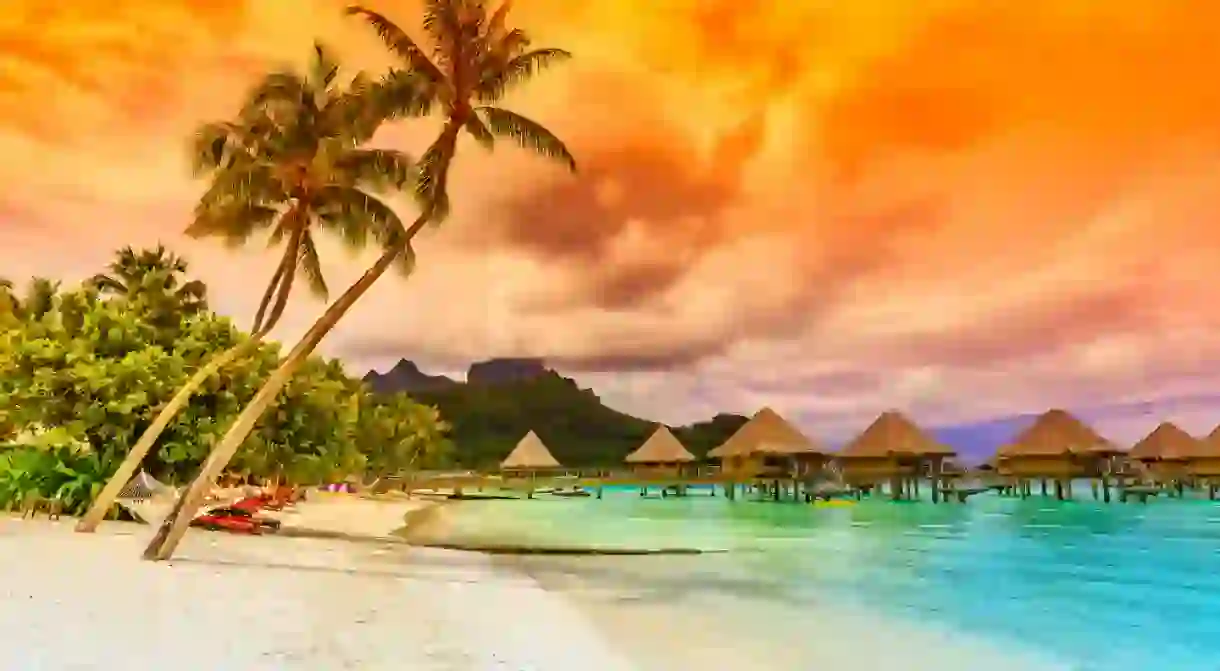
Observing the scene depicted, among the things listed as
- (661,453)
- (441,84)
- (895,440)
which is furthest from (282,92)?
(661,453)

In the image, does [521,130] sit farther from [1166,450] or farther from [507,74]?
[1166,450]

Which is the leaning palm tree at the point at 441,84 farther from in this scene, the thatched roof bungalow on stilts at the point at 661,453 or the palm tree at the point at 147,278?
the thatched roof bungalow on stilts at the point at 661,453

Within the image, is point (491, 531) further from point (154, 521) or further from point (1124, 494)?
point (1124, 494)

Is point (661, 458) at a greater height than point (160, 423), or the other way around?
point (661, 458)

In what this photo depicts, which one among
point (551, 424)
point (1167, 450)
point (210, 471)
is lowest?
point (210, 471)

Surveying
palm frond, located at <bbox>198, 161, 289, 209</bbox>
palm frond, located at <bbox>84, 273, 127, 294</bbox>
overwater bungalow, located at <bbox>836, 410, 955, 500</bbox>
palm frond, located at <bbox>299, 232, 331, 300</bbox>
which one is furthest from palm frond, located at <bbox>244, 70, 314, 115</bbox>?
overwater bungalow, located at <bbox>836, 410, 955, 500</bbox>

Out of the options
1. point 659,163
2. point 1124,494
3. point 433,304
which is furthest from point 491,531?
point 1124,494
